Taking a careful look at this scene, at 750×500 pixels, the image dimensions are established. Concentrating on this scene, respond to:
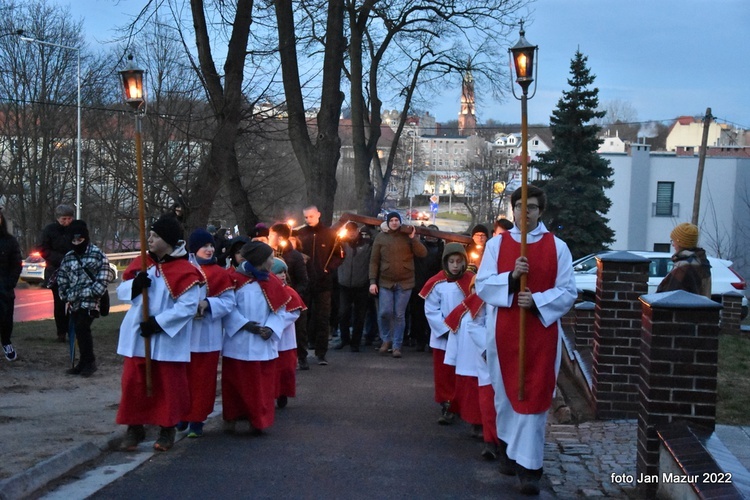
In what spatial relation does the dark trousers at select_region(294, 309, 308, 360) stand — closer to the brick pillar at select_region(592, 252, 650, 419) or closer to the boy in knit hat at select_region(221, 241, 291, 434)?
the boy in knit hat at select_region(221, 241, 291, 434)

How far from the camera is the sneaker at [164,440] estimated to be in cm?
705

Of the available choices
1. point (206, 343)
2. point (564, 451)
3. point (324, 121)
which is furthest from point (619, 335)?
point (324, 121)

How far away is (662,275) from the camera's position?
21094 mm

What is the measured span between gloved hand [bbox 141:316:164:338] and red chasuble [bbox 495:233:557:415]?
2507 mm

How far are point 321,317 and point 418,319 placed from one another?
8.61ft

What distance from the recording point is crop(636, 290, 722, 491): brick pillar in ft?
18.7

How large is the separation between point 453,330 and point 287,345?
1.68 metres

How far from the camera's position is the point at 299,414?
886 centimetres

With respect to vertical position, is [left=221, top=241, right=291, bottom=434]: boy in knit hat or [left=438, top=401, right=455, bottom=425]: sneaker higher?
[left=221, top=241, right=291, bottom=434]: boy in knit hat

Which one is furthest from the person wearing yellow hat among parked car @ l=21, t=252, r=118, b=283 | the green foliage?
parked car @ l=21, t=252, r=118, b=283

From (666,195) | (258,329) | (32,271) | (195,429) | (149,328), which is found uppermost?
(666,195)

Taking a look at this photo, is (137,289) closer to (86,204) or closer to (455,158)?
(86,204)

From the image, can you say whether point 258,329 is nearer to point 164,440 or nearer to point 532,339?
point 164,440

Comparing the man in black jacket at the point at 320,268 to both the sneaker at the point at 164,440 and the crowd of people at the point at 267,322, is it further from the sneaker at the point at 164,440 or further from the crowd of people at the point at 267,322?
the sneaker at the point at 164,440
